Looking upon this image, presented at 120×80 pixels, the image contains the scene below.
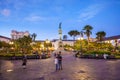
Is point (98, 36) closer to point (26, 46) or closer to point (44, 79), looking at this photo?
point (26, 46)

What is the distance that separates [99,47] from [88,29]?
35.5ft

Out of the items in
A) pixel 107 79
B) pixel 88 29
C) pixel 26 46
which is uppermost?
pixel 88 29

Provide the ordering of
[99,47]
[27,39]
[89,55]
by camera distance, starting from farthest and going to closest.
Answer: [99,47]
[27,39]
[89,55]

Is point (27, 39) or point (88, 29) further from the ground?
point (88, 29)

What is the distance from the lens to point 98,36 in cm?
12444

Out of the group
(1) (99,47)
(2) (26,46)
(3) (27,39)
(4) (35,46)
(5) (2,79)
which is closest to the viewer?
(5) (2,79)

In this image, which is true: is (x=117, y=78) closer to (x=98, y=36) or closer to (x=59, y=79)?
(x=59, y=79)

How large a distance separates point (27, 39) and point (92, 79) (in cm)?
5025

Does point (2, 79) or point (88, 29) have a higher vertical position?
point (88, 29)

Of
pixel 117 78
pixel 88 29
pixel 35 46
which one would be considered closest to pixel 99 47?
pixel 88 29

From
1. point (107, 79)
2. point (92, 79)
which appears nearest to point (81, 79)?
point (92, 79)

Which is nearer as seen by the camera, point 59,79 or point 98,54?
point 59,79

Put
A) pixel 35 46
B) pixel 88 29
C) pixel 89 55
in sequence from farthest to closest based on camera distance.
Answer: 1. pixel 35 46
2. pixel 88 29
3. pixel 89 55

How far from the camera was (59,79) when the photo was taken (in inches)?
663
